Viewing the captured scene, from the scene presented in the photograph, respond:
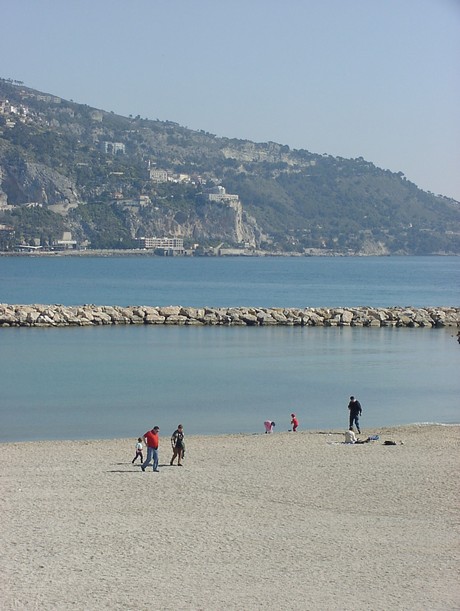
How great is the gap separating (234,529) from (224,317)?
92.3 feet

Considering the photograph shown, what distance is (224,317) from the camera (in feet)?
127

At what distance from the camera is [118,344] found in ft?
103

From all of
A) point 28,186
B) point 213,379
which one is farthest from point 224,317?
point 28,186

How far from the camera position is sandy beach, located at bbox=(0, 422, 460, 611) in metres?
8.88

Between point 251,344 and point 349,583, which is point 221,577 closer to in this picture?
point 349,583

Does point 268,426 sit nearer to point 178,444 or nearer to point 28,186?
point 178,444

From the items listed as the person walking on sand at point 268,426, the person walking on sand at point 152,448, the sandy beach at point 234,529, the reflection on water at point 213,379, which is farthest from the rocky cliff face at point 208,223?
the person walking on sand at point 152,448

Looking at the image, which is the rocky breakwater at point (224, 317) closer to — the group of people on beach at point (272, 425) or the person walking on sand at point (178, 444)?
the group of people on beach at point (272, 425)

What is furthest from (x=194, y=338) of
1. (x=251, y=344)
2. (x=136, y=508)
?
(x=136, y=508)

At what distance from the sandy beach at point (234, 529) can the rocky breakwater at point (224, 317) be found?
2295 cm

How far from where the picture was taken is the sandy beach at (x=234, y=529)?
8875 mm

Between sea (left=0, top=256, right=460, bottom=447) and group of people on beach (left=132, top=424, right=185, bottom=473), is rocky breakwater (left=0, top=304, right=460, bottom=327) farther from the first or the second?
group of people on beach (left=132, top=424, right=185, bottom=473)

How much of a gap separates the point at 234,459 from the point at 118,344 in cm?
1748

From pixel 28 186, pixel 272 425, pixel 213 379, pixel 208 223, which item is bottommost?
pixel 213 379
